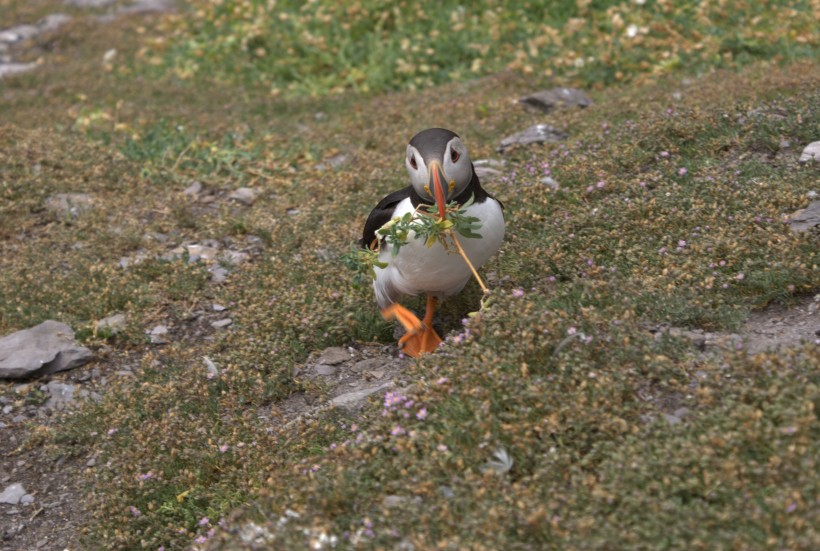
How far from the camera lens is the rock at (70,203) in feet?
31.0

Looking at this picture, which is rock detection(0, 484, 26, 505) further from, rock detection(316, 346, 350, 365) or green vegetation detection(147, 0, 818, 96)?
green vegetation detection(147, 0, 818, 96)

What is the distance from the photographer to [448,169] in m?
5.44

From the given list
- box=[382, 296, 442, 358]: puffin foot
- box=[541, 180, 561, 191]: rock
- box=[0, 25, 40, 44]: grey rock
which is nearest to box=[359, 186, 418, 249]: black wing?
box=[382, 296, 442, 358]: puffin foot

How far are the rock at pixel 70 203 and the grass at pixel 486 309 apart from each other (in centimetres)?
10

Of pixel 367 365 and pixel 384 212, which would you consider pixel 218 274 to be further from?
pixel 384 212

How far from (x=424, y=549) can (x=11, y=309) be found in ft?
16.6

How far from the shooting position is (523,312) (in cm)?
520

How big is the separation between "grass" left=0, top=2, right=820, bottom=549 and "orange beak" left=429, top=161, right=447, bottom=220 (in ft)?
2.07

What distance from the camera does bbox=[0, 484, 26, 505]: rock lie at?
588 centimetres

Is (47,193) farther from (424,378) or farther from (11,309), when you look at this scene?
(424,378)

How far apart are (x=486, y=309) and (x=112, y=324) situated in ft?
11.3

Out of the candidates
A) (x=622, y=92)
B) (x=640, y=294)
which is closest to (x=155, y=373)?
(x=640, y=294)

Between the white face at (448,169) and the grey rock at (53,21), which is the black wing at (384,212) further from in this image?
the grey rock at (53,21)

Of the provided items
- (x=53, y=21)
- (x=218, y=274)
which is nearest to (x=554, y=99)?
(x=218, y=274)
